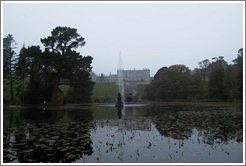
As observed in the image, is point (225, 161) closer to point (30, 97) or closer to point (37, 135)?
point (37, 135)

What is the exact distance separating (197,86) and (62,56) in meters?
25.5

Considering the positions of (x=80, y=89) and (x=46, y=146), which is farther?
(x=80, y=89)

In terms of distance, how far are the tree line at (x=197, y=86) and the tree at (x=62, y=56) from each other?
1724 centimetres

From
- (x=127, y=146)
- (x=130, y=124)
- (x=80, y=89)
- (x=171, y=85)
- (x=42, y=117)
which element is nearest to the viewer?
(x=127, y=146)

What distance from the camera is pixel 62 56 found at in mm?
30328

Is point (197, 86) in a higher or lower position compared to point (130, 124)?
higher

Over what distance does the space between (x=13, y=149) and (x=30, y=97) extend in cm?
2529

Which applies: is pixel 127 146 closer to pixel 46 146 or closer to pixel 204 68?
pixel 46 146

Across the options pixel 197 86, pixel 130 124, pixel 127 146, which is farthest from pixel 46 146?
pixel 197 86

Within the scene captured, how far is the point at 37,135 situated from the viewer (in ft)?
26.8

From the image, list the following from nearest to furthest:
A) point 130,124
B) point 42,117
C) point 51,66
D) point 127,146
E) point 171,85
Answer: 1. point 127,146
2. point 130,124
3. point 42,117
4. point 51,66
5. point 171,85

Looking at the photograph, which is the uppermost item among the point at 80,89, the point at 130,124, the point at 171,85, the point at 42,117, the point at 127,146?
the point at 171,85

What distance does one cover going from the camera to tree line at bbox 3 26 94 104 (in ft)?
98.0

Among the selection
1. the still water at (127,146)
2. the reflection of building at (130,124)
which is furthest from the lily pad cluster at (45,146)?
the reflection of building at (130,124)
